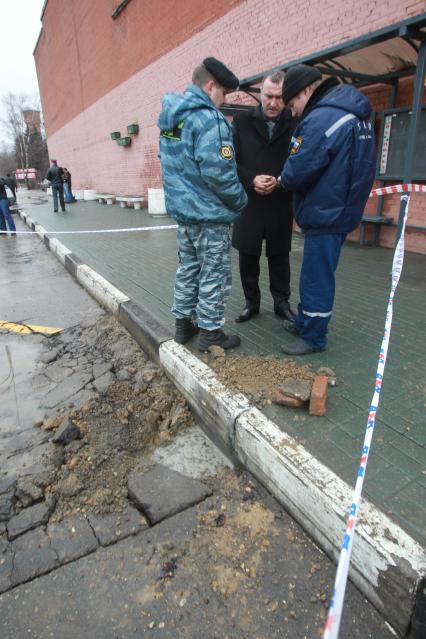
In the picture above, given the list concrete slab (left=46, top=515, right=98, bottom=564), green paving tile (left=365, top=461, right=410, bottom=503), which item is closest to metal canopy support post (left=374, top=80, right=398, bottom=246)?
green paving tile (left=365, top=461, right=410, bottom=503)

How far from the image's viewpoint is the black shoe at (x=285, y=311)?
157 inches

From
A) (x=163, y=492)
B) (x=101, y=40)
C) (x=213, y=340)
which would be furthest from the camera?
(x=101, y=40)

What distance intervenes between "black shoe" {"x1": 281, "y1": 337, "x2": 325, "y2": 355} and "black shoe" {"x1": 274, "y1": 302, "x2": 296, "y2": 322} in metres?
0.65

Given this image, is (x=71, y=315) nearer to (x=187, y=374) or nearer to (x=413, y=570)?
(x=187, y=374)

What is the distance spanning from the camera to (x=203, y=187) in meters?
2.95

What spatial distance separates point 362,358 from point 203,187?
1.78 m

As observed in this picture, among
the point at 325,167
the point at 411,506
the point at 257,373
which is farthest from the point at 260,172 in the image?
the point at 411,506

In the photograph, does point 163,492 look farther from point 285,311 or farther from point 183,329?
point 285,311

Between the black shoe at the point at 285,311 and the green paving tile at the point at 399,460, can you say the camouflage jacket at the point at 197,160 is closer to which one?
the black shoe at the point at 285,311

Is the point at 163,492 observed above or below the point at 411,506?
below

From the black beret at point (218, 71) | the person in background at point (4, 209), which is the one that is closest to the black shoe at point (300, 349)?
the black beret at point (218, 71)

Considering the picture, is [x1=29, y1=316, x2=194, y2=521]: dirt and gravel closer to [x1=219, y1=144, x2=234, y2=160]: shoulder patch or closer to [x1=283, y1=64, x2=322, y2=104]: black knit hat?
[x1=219, y1=144, x2=234, y2=160]: shoulder patch

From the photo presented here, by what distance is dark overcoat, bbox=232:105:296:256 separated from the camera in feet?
11.4

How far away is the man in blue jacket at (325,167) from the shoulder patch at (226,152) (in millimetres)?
398
